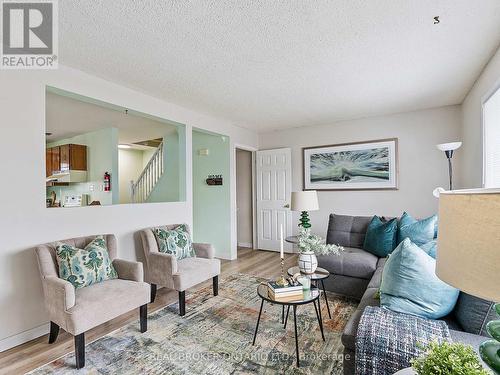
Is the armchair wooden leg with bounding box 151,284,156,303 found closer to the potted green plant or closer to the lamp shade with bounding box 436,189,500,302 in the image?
the potted green plant

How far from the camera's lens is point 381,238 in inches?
128

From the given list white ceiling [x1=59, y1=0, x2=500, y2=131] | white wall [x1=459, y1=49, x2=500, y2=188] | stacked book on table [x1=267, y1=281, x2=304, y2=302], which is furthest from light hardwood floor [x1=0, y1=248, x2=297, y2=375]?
white wall [x1=459, y1=49, x2=500, y2=188]

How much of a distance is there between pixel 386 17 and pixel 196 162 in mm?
3940

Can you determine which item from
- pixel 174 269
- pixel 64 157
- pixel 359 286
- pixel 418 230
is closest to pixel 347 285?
pixel 359 286

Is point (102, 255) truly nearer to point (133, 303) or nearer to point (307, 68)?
point (133, 303)

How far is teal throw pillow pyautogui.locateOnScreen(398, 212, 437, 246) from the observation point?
298 cm

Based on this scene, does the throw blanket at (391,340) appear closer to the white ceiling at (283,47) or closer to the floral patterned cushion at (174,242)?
the white ceiling at (283,47)

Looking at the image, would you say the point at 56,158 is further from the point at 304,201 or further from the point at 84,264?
the point at 304,201

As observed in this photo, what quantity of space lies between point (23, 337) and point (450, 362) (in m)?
2.97

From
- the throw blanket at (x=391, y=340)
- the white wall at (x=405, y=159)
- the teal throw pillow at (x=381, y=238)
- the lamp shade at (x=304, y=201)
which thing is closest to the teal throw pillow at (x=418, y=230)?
the teal throw pillow at (x=381, y=238)

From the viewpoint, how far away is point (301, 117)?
4.56m

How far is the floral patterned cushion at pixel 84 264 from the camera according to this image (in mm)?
2207

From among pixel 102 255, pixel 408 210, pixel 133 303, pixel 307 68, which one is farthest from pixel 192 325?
pixel 408 210

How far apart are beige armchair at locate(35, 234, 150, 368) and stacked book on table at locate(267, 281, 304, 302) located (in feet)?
3.86
